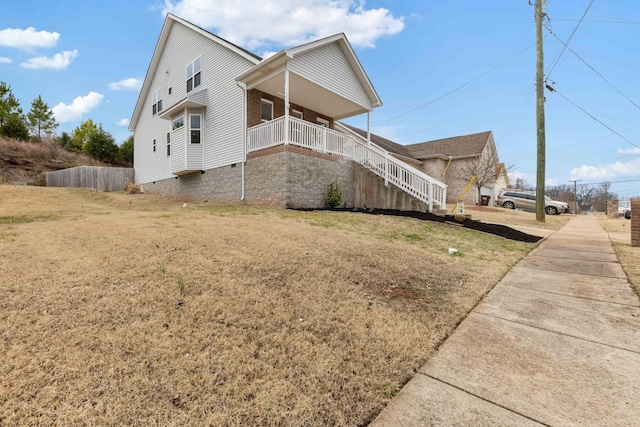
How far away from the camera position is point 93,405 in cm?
169

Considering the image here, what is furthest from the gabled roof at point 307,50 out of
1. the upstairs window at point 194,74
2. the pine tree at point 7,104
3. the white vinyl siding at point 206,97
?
→ the pine tree at point 7,104

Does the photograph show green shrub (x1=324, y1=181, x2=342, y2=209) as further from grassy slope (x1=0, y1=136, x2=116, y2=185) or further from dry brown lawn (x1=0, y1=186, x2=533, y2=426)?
grassy slope (x1=0, y1=136, x2=116, y2=185)

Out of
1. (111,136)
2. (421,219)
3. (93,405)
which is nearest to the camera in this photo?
(93,405)

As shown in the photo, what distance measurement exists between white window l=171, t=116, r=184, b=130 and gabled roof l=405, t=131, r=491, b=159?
1996 cm

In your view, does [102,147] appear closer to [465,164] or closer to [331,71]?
[331,71]

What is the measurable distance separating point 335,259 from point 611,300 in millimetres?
3429

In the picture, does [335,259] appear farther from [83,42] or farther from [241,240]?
[83,42]

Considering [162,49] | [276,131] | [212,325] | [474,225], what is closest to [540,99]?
[474,225]

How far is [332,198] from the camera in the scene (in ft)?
37.5

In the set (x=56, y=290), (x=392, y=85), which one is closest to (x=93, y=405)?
(x=56, y=290)

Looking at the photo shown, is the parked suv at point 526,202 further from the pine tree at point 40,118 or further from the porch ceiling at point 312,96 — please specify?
the pine tree at point 40,118

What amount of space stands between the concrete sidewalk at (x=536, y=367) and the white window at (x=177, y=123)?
14.5 metres

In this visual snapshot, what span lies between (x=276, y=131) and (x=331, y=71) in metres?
3.89

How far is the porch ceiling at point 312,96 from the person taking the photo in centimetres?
1153
